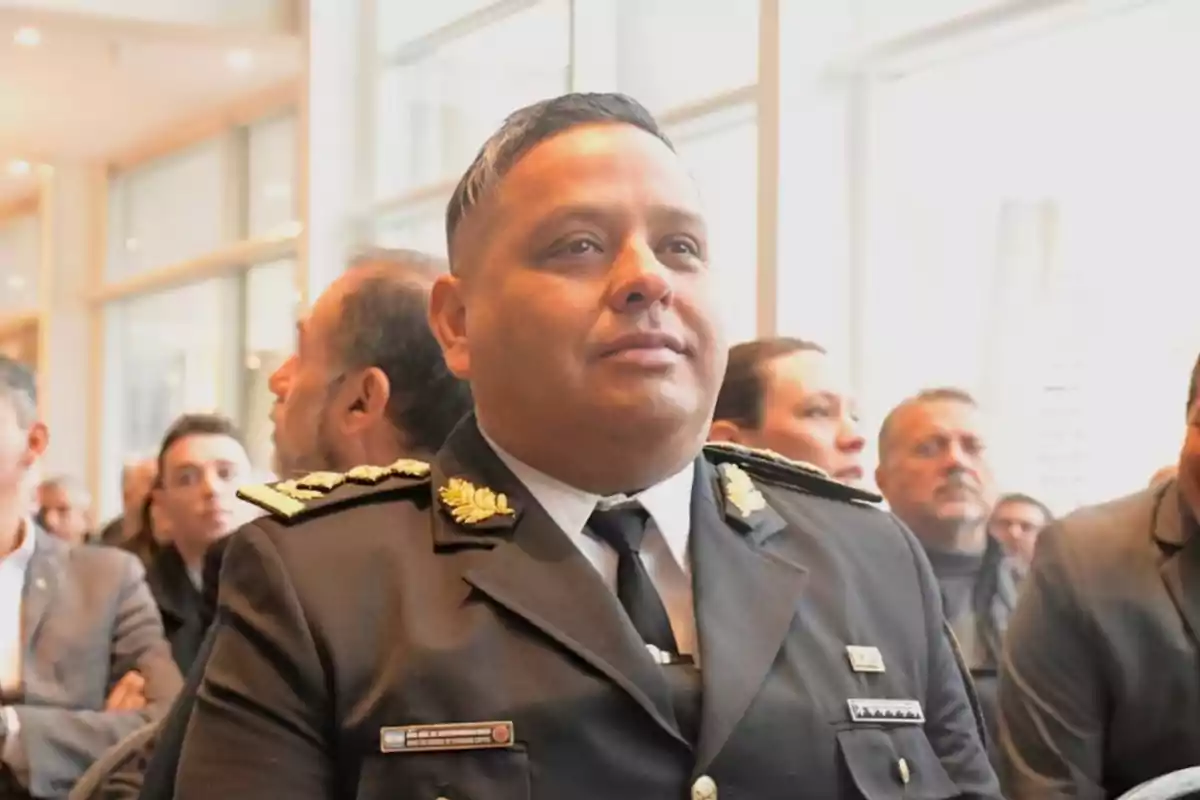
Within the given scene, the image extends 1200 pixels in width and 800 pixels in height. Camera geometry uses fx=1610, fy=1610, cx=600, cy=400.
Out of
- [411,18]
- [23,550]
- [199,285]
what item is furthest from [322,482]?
[199,285]

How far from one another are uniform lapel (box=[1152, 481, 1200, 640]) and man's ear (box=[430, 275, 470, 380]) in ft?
3.68

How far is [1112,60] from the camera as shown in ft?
13.7

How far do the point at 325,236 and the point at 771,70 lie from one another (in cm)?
310

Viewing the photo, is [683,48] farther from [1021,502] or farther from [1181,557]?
[1181,557]

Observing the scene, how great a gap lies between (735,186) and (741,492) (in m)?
3.74

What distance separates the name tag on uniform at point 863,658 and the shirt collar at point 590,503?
6.0 inches

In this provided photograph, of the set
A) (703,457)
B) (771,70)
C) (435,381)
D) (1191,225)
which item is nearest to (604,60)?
(771,70)

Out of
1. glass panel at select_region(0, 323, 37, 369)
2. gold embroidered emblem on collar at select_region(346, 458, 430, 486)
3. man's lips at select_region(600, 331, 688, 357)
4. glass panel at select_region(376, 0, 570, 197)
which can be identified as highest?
glass panel at select_region(376, 0, 570, 197)

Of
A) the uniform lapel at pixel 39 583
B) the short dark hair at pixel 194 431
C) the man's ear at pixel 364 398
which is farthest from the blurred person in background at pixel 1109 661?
the short dark hair at pixel 194 431

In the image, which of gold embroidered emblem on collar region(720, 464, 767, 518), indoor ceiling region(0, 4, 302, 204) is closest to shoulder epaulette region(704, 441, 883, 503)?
gold embroidered emblem on collar region(720, 464, 767, 518)

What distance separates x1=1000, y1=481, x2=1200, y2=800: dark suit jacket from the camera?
2.00 meters

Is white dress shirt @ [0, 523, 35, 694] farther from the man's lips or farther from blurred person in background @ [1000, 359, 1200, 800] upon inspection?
the man's lips

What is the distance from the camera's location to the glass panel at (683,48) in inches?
201

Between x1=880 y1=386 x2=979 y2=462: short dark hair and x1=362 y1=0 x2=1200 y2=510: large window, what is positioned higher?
x1=362 y1=0 x2=1200 y2=510: large window
